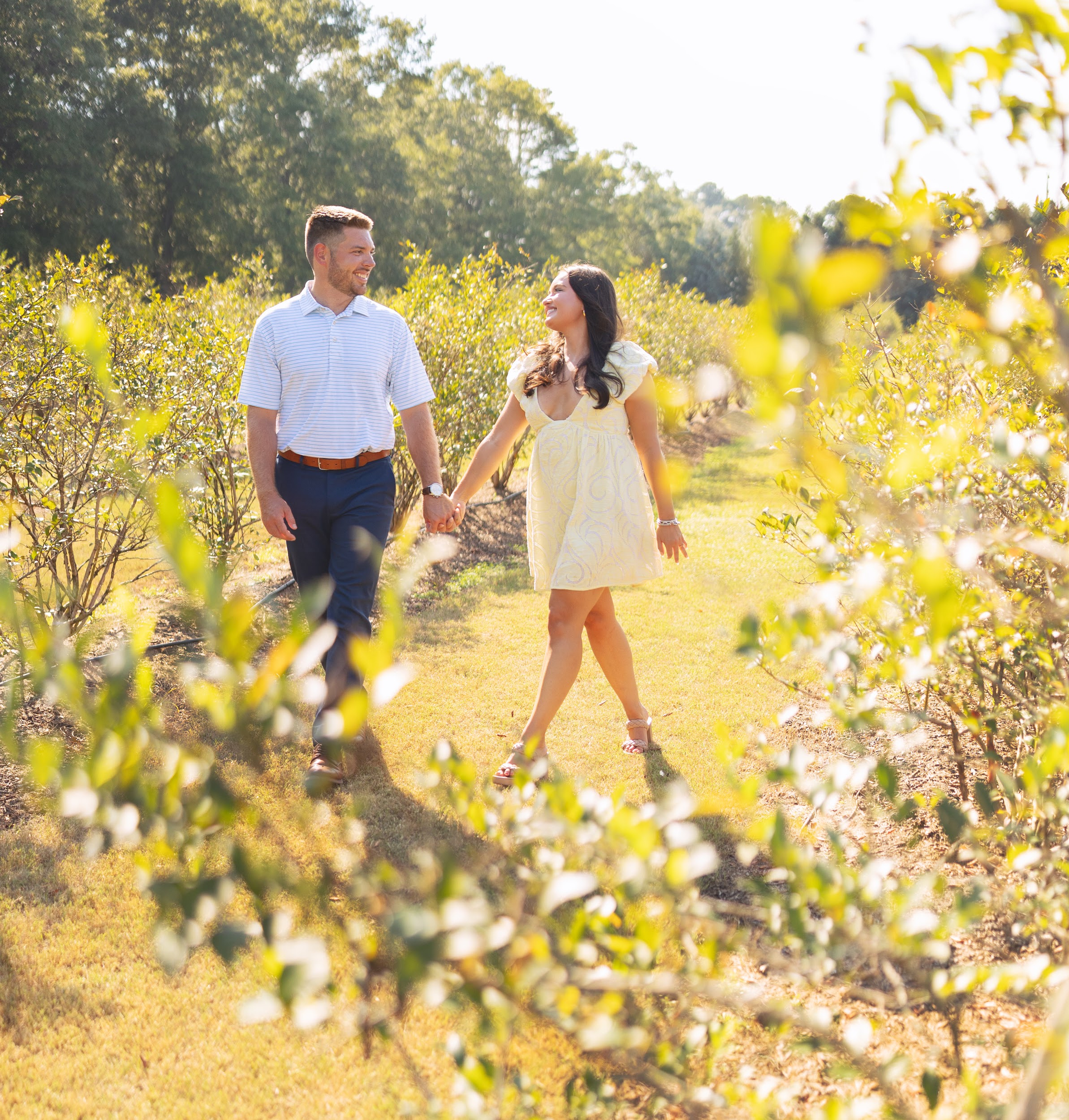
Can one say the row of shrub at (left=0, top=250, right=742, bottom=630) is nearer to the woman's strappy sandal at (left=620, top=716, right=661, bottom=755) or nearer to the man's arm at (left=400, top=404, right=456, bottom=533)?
the man's arm at (left=400, top=404, right=456, bottom=533)

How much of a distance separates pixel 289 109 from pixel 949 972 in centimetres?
3342

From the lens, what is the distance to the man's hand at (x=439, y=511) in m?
3.88

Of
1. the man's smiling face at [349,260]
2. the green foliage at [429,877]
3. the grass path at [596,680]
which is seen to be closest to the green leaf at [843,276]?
the green foliage at [429,877]

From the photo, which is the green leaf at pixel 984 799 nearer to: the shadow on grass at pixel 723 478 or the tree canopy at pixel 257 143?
the shadow on grass at pixel 723 478

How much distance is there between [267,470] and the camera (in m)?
3.68

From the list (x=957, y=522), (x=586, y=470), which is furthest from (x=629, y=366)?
(x=957, y=522)

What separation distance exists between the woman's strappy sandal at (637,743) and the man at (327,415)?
1.32 metres

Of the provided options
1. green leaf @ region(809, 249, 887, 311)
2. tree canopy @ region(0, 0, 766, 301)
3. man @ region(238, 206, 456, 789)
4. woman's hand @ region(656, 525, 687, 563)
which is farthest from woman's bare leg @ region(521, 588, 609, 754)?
tree canopy @ region(0, 0, 766, 301)

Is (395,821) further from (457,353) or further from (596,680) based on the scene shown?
(457,353)

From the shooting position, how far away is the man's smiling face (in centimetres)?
376

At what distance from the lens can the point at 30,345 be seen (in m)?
4.41

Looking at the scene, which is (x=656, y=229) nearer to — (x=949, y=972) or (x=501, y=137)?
(x=501, y=137)

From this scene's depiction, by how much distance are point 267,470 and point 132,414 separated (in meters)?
2.11

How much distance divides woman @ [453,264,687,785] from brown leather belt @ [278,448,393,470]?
1.64 feet
